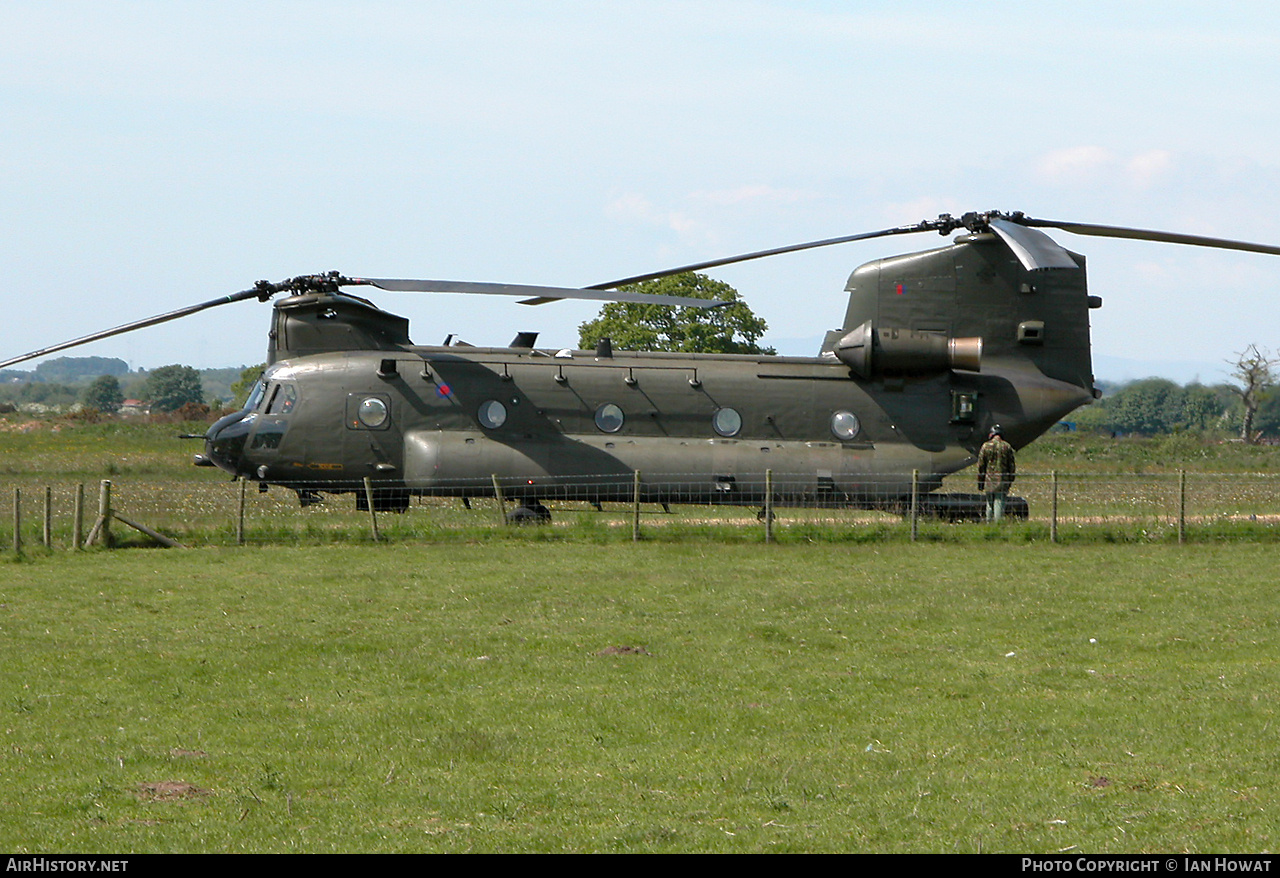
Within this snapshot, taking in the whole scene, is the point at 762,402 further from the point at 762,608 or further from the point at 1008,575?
the point at 762,608

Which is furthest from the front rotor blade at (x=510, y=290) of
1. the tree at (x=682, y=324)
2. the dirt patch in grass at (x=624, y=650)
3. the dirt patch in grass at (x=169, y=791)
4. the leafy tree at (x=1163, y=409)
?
the leafy tree at (x=1163, y=409)

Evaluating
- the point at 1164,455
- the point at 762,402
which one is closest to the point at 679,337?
the point at 1164,455

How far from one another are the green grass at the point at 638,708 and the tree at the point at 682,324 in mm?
53816

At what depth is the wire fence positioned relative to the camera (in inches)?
917

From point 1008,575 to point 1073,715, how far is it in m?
8.46

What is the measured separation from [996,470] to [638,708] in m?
14.9

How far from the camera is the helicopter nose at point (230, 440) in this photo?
25.5m

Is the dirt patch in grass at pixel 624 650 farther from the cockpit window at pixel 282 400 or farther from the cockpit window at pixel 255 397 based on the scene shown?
the cockpit window at pixel 255 397

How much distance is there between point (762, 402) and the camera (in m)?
25.8

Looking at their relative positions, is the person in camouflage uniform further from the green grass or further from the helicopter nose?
the helicopter nose

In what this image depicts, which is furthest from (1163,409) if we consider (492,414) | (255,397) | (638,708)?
(638,708)

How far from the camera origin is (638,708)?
38.4 feet

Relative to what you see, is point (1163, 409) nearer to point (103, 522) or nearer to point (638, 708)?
point (103, 522)

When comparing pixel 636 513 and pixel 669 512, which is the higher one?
pixel 636 513
